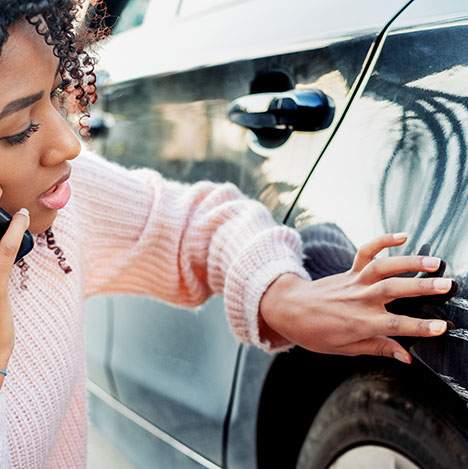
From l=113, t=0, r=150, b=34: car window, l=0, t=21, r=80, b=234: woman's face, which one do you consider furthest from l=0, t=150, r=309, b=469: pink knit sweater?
l=113, t=0, r=150, b=34: car window

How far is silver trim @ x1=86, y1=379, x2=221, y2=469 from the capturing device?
204 cm

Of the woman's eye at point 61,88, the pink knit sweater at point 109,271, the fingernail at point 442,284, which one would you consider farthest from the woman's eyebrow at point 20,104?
the fingernail at point 442,284

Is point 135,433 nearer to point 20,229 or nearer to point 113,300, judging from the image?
point 113,300

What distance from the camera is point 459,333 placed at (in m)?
1.25

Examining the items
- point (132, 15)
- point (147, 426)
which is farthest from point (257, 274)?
point (132, 15)

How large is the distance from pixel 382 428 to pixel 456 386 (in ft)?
0.81

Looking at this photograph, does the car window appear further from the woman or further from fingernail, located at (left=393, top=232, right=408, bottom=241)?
fingernail, located at (left=393, top=232, right=408, bottom=241)

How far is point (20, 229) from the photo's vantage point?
1334 mm

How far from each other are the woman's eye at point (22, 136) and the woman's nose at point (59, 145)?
0.03 meters

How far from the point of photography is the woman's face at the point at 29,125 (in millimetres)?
1250

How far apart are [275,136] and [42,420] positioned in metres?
0.68

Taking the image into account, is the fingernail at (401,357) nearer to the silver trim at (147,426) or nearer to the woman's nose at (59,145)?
the woman's nose at (59,145)

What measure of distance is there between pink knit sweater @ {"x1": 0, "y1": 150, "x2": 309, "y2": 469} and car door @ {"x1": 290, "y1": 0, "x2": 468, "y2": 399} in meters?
0.18

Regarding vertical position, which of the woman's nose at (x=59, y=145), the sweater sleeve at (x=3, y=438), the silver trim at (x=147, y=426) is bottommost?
the silver trim at (x=147, y=426)
